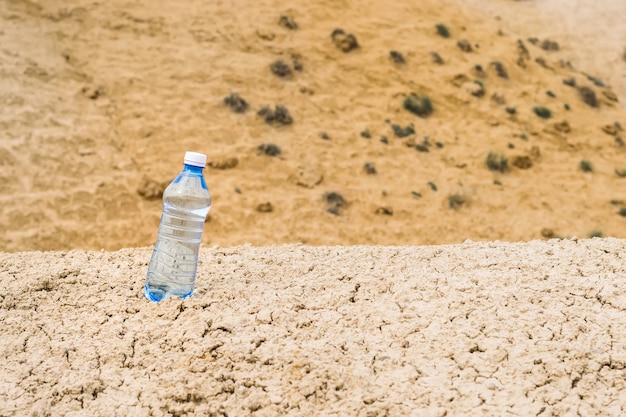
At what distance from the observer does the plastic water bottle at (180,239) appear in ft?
9.00

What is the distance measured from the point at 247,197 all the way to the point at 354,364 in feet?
25.6

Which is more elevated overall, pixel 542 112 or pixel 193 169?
pixel 193 169

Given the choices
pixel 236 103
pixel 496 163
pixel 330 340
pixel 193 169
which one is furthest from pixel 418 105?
pixel 330 340

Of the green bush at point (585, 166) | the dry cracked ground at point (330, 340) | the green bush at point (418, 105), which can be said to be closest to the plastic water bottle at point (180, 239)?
the dry cracked ground at point (330, 340)

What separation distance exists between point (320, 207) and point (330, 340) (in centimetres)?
771

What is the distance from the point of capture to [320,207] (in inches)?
397

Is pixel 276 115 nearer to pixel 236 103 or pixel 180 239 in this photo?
pixel 236 103

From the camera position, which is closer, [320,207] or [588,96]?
[320,207]

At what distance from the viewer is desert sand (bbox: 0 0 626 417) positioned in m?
2.18

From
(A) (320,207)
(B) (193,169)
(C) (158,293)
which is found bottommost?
(A) (320,207)

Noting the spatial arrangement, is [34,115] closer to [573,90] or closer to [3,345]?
[3,345]

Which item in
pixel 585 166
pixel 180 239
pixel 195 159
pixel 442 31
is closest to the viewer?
pixel 195 159

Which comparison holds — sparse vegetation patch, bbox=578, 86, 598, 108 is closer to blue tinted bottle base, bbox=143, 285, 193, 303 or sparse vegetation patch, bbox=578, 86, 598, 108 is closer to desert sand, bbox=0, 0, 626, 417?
desert sand, bbox=0, 0, 626, 417

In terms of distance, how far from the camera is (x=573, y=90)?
48.8ft
